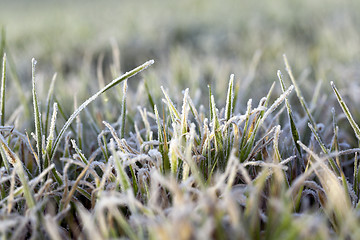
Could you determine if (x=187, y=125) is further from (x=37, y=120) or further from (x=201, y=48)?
(x=201, y=48)

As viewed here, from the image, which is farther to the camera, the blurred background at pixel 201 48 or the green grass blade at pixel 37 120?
the blurred background at pixel 201 48

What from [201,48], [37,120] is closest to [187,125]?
[37,120]

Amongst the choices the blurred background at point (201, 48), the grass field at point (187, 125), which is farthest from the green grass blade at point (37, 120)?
the blurred background at point (201, 48)

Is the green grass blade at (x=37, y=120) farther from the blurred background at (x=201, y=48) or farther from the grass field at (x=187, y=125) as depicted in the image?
the blurred background at (x=201, y=48)

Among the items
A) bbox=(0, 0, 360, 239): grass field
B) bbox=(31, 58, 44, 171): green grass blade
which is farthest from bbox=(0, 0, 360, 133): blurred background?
bbox=(31, 58, 44, 171): green grass blade

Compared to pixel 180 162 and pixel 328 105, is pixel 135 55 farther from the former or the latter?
pixel 180 162

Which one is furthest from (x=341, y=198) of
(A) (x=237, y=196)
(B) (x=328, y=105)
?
(B) (x=328, y=105)

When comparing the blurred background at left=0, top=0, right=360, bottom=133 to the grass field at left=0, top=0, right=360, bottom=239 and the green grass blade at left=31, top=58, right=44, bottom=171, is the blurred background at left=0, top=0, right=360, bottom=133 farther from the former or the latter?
the green grass blade at left=31, top=58, right=44, bottom=171
